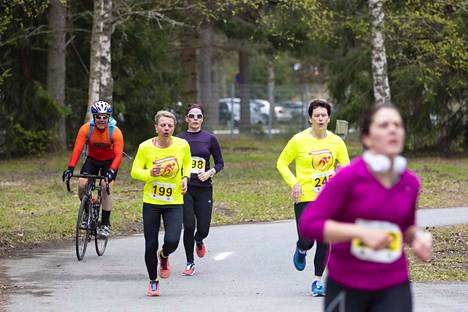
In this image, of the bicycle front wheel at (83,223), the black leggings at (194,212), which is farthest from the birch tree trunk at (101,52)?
the black leggings at (194,212)

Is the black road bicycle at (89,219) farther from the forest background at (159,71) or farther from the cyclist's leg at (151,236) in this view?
the forest background at (159,71)

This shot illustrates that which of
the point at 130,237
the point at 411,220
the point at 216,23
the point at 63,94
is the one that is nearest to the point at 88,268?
the point at 130,237

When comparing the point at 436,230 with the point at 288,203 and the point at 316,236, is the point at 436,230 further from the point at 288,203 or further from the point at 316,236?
the point at 316,236

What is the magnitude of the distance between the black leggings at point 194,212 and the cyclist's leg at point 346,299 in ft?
21.3

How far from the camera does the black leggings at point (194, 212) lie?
1198cm

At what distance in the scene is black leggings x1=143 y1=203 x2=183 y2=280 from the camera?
33.6 ft

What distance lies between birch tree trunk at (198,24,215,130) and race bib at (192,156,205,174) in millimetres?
23724

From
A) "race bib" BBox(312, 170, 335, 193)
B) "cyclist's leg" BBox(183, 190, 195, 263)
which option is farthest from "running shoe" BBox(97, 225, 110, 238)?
"race bib" BBox(312, 170, 335, 193)

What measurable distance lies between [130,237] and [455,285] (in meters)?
5.94

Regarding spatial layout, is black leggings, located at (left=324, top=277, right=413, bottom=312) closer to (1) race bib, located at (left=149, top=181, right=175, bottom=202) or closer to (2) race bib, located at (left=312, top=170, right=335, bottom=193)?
(2) race bib, located at (left=312, top=170, right=335, bottom=193)

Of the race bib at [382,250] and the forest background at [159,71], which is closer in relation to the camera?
the race bib at [382,250]

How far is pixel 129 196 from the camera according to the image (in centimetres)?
1989

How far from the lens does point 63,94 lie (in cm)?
3062

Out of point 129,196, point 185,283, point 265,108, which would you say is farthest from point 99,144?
point 265,108
